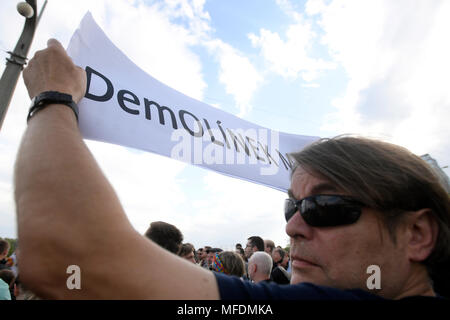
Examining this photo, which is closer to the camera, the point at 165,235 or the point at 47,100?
the point at 47,100

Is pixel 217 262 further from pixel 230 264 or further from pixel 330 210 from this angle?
pixel 330 210

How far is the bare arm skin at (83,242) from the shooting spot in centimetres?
63

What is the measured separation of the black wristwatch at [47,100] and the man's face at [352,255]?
42.6 inches

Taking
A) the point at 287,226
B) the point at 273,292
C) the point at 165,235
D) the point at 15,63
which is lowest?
the point at 273,292

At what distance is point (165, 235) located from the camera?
3.33 m

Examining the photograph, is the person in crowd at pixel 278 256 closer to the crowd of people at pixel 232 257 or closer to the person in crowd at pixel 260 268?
the crowd of people at pixel 232 257

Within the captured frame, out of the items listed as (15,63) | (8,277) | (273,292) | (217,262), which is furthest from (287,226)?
(8,277)

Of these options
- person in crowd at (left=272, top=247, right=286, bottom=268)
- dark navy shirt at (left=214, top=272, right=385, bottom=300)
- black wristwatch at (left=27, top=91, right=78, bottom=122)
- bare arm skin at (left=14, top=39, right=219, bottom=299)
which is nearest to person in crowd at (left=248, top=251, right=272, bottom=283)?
person in crowd at (left=272, top=247, right=286, bottom=268)

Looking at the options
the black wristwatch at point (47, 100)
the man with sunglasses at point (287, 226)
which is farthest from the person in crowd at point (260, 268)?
the black wristwatch at point (47, 100)

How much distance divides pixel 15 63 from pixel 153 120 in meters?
1.68

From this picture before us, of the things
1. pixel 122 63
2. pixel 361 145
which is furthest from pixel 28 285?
pixel 122 63

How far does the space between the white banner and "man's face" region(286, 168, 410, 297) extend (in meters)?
0.65

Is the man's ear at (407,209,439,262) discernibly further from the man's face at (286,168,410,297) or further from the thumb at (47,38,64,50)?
the thumb at (47,38,64,50)

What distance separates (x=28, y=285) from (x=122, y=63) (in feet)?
6.09
